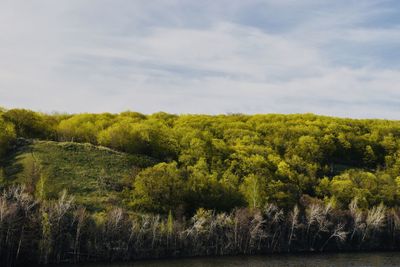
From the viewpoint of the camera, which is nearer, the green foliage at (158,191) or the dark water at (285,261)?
the dark water at (285,261)

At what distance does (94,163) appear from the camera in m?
134

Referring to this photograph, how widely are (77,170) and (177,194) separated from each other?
88.7ft

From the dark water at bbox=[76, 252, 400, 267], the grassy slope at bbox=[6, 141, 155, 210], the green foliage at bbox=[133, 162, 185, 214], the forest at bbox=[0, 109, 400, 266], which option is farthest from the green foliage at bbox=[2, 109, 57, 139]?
the dark water at bbox=[76, 252, 400, 267]

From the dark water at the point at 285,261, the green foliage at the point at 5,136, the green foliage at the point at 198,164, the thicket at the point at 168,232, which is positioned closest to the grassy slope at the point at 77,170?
the green foliage at the point at 198,164

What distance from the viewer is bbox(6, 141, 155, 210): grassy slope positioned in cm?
11469

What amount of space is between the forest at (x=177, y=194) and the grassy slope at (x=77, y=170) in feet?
0.91

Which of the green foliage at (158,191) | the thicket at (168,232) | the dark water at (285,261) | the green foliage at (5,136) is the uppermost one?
the green foliage at (5,136)

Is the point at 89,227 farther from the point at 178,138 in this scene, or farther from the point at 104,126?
the point at 104,126

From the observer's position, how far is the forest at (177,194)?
291ft

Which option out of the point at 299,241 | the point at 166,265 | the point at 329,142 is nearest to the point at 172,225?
the point at 166,265

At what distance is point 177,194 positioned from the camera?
12100cm

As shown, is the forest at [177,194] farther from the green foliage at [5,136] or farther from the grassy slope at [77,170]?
the green foliage at [5,136]

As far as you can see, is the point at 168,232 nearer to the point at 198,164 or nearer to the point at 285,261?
the point at 285,261

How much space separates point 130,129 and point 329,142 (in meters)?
77.8
